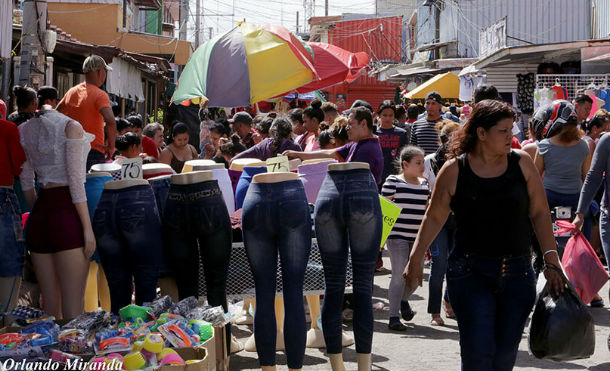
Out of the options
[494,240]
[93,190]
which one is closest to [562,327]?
[494,240]

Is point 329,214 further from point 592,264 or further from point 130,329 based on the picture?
point 592,264

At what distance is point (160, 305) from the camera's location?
4863 mm

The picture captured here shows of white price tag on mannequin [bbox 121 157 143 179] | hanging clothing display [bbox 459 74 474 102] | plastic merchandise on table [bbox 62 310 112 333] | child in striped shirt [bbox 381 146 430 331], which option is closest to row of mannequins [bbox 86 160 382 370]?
white price tag on mannequin [bbox 121 157 143 179]

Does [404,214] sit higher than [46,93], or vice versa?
[46,93]

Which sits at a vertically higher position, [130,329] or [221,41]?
[221,41]

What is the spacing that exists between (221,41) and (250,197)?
5.34 meters

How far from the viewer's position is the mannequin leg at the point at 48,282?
17.7 ft

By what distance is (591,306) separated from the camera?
320 inches

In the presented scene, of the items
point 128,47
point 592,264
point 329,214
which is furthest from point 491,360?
point 128,47

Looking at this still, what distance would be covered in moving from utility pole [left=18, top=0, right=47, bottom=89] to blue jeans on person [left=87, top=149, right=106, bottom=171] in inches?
122

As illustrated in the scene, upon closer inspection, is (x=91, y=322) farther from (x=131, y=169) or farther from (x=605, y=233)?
(x=605, y=233)

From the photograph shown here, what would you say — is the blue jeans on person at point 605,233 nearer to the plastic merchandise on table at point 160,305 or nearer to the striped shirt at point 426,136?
the plastic merchandise on table at point 160,305

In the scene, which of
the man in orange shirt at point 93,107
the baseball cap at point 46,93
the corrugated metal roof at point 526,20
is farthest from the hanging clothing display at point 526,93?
the baseball cap at point 46,93

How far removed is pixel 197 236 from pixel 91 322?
35.9 inches
